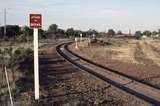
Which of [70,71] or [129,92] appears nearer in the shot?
[129,92]

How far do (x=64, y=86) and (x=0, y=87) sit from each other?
2.84 m

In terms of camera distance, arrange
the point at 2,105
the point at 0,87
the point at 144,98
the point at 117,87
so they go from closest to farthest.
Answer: the point at 2,105 < the point at 144,98 < the point at 0,87 < the point at 117,87

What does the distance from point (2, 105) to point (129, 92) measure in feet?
18.5

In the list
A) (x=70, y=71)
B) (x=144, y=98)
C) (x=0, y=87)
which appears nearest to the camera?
(x=144, y=98)

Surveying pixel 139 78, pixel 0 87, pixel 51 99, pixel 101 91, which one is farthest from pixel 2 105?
pixel 139 78

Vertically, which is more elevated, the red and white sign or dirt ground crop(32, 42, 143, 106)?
the red and white sign

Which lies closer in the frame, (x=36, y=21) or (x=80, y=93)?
(x=36, y=21)

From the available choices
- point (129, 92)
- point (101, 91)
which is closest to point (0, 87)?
point (101, 91)

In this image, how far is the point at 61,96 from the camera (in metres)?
15.5

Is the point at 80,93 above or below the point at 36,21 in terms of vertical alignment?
below

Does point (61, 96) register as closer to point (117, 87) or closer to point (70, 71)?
point (117, 87)

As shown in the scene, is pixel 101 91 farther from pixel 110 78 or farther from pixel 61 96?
pixel 110 78

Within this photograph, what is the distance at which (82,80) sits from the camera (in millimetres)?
21281

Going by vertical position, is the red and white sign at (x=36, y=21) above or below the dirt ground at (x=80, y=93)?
above
